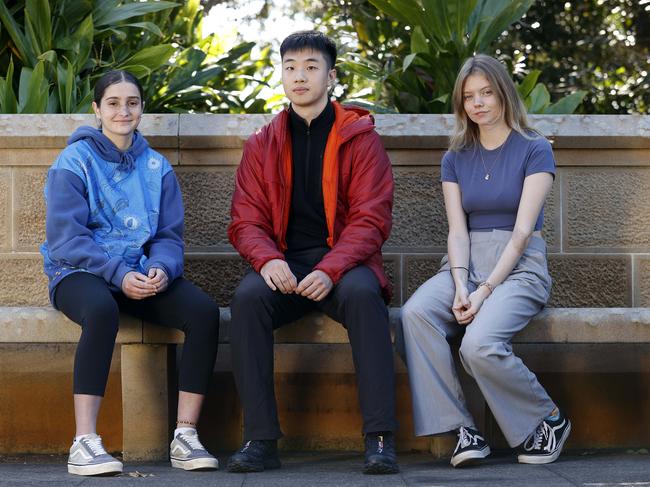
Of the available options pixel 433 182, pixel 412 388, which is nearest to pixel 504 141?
pixel 433 182

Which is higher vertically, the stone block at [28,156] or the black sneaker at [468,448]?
the stone block at [28,156]

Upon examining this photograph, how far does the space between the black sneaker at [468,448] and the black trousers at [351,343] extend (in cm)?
26

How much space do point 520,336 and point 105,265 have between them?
5.03 feet

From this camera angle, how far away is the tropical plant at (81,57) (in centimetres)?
505

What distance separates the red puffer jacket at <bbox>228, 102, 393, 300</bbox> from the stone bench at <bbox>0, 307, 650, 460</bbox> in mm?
311

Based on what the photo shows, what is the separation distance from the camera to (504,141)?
4148 mm

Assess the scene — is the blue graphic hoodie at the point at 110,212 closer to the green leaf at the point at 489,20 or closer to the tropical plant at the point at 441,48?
the tropical plant at the point at 441,48

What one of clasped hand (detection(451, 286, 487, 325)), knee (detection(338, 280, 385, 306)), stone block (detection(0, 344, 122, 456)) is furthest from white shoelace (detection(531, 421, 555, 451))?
stone block (detection(0, 344, 122, 456))

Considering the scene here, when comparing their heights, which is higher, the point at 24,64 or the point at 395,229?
the point at 24,64

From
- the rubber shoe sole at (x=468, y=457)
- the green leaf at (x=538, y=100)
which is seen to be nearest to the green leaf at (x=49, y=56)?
the green leaf at (x=538, y=100)

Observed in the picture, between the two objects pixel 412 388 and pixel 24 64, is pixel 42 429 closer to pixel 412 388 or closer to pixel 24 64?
pixel 412 388

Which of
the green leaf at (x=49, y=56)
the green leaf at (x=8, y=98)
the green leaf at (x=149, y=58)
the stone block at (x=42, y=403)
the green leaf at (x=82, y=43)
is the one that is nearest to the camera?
the stone block at (x=42, y=403)

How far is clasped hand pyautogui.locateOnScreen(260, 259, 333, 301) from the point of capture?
3828mm

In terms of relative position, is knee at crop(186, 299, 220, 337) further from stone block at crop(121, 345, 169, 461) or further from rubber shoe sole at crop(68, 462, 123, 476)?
rubber shoe sole at crop(68, 462, 123, 476)
